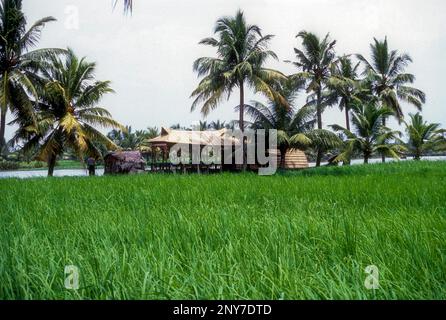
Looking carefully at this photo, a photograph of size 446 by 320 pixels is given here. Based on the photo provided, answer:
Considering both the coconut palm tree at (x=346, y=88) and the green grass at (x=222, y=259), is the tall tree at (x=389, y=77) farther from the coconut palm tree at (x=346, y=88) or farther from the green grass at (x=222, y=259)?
the green grass at (x=222, y=259)

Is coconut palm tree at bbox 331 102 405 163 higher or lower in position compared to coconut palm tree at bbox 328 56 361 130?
lower

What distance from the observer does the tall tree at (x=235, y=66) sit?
16.4m

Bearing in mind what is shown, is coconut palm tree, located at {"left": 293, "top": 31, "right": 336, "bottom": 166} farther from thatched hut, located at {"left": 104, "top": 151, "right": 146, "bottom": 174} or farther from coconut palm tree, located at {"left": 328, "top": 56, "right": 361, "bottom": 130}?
thatched hut, located at {"left": 104, "top": 151, "right": 146, "bottom": 174}

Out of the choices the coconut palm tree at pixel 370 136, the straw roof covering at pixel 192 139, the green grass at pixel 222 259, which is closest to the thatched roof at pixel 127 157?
the straw roof covering at pixel 192 139

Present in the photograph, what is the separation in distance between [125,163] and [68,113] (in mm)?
3335

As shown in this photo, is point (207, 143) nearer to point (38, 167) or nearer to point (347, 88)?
point (347, 88)

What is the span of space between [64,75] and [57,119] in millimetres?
1886

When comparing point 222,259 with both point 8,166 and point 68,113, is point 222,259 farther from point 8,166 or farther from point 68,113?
point 8,166

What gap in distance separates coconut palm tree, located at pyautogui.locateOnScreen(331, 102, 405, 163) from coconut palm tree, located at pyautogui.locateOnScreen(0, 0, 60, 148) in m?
13.1

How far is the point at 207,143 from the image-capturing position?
59.3ft

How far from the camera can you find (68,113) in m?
15.8

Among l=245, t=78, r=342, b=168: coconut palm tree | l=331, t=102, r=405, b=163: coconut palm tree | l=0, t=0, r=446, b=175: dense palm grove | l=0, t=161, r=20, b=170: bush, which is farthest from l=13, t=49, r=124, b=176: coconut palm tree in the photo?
l=0, t=161, r=20, b=170: bush

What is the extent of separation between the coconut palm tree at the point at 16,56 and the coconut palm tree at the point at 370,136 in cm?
1306

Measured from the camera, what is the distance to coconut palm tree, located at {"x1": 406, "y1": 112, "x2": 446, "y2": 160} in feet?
69.2
